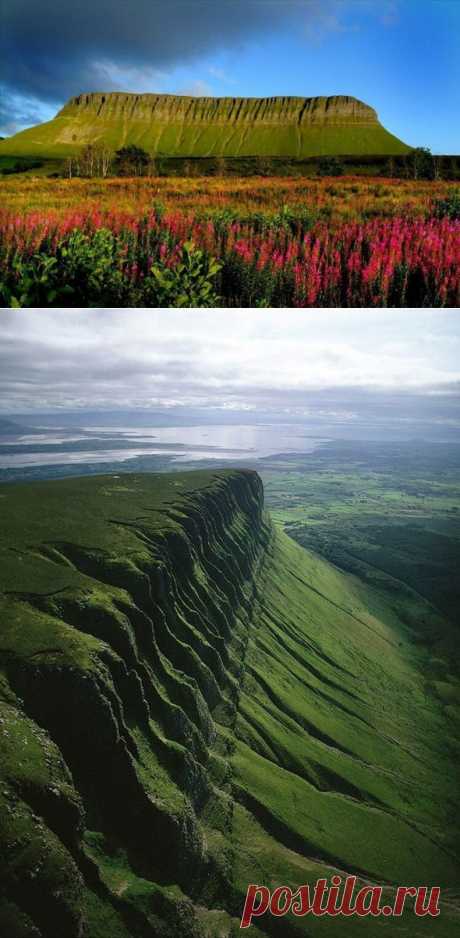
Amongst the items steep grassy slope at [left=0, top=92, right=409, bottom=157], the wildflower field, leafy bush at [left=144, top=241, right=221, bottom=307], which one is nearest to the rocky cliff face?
steep grassy slope at [left=0, top=92, right=409, bottom=157]

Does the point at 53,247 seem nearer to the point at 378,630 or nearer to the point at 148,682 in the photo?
the point at 148,682

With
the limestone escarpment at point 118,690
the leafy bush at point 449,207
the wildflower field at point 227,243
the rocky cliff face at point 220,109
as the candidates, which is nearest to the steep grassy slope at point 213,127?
the rocky cliff face at point 220,109

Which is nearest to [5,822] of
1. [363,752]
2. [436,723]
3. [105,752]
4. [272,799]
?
[105,752]

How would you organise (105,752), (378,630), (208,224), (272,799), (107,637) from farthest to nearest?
(378,630), (272,799), (107,637), (208,224), (105,752)

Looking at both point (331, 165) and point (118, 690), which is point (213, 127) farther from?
point (118, 690)

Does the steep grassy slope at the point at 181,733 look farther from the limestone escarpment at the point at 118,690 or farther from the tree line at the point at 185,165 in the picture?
the tree line at the point at 185,165

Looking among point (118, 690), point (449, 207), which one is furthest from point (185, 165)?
point (118, 690)

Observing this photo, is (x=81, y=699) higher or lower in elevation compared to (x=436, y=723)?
higher
